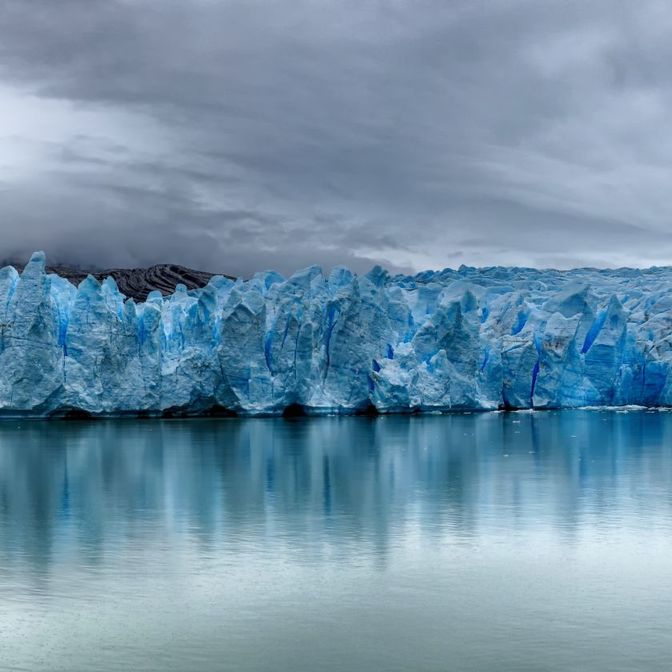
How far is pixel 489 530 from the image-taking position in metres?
10.8

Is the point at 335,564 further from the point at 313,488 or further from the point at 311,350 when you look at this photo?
the point at 311,350

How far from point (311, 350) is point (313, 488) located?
62.5ft

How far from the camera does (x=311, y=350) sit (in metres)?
33.6

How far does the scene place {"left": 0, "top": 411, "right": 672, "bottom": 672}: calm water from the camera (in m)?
6.46

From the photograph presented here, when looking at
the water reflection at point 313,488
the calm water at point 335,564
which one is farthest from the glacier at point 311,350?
the calm water at point 335,564

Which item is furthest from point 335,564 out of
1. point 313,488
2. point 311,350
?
point 311,350

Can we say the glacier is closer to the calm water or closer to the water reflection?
the water reflection

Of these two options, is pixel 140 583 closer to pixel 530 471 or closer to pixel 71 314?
pixel 530 471

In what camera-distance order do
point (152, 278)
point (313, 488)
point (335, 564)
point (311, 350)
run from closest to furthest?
point (335, 564) < point (313, 488) < point (311, 350) < point (152, 278)

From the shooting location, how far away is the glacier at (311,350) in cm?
3089

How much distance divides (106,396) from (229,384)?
13.0 feet

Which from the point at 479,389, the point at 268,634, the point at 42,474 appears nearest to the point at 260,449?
the point at 42,474

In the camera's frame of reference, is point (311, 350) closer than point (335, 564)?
No

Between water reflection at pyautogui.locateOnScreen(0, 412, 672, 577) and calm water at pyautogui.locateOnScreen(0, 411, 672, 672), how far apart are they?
0.06 m
